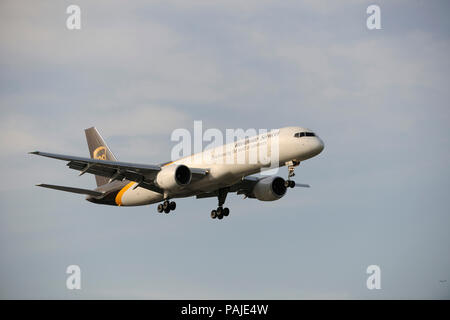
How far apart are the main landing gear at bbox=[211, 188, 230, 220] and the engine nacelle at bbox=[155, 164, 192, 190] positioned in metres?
7.01

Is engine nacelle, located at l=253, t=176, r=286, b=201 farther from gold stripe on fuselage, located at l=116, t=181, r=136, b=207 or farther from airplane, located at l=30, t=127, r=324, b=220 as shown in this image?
gold stripe on fuselage, located at l=116, t=181, r=136, b=207

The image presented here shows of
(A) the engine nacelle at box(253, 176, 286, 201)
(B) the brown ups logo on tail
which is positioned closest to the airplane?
(A) the engine nacelle at box(253, 176, 286, 201)

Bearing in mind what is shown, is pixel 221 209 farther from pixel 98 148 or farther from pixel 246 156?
pixel 98 148

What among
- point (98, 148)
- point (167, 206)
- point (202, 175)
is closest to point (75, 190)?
point (167, 206)

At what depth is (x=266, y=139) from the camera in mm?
54906

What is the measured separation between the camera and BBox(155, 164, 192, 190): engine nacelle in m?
57.0

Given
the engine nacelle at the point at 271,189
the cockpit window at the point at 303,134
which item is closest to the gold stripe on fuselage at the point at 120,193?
the engine nacelle at the point at 271,189

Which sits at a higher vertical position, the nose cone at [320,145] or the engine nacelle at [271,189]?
the nose cone at [320,145]

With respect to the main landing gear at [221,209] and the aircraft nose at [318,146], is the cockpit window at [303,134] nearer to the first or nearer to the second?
the aircraft nose at [318,146]

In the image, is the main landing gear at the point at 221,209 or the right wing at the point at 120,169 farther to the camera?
the main landing gear at the point at 221,209

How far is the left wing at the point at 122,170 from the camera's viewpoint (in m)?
57.2
